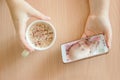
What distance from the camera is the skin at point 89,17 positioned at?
24.6 inches

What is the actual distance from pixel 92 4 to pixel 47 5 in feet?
0.36

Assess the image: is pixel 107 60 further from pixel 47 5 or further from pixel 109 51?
pixel 47 5

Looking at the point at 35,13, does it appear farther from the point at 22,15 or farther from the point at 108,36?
the point at 108,36

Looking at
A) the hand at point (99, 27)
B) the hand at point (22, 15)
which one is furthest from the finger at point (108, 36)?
the hand at point (22, 15)

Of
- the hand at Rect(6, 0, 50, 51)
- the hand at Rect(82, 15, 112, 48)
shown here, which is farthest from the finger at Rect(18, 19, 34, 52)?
the hand at Rect(82, 15, 112, 48)

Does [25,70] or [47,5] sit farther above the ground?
[47,5]

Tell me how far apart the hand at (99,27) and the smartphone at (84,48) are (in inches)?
0.5

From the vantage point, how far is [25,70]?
0.67m

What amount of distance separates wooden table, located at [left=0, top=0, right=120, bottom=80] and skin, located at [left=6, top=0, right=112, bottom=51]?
28 mm

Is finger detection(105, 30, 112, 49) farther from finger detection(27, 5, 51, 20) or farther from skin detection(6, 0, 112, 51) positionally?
finger detection(27, 5, 51, 20)

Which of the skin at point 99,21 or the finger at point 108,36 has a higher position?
the skin at point 99,21

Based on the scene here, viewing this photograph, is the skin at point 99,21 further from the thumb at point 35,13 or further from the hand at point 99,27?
the thumb at point 35,13

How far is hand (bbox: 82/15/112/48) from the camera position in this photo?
64 centimetres

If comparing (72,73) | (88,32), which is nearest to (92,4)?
(88,32)
